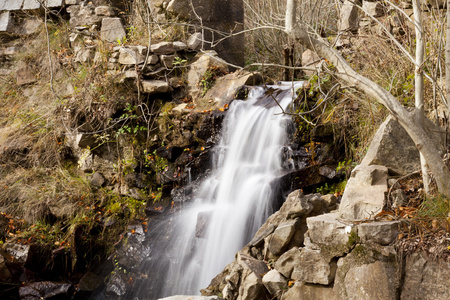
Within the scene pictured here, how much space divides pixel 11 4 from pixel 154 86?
5.37 metres

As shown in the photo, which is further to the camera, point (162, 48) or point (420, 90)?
point (162, 48)

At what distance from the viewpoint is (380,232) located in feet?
9.50

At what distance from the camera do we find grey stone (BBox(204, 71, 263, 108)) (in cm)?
640

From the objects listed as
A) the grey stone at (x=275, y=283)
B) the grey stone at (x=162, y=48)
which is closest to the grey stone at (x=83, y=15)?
the grey stone at (x=162, y=48)

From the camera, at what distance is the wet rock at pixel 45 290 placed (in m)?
4.90

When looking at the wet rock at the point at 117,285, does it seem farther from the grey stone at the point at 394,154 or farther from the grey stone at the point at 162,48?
the grey stone at the point at 162,48

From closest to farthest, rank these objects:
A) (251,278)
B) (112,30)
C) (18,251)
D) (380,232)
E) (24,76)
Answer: (380,232) → (251,278) → (18,251) → (112,30) → (24,76)

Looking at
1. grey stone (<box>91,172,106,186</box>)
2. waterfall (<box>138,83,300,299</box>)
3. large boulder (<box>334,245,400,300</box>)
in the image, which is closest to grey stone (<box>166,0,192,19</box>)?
waterfall (<box>138,83,300,299</box>)

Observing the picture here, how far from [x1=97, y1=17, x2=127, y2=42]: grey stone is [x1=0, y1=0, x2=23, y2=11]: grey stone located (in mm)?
3000

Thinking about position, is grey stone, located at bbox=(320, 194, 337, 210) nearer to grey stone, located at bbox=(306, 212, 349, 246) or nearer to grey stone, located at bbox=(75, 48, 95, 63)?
grey stone, located at bbox=(306, 212, 349, 246)

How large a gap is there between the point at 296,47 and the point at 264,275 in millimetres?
6629

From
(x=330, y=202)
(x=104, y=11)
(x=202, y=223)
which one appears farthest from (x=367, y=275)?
(x=104, y=11)

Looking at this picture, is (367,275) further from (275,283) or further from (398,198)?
(275,283)

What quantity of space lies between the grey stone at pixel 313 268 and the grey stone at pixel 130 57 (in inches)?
180
